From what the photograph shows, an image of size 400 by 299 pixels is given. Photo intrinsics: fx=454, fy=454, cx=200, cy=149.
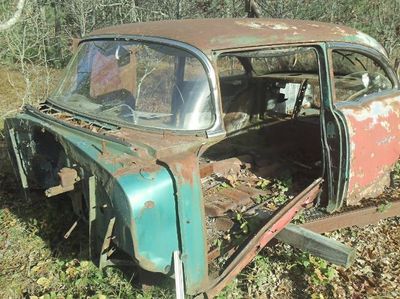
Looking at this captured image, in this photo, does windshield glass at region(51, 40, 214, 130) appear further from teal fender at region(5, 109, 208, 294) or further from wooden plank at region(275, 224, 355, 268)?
wooden plank at region(275, 224, 355, 268)

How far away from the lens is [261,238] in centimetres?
303

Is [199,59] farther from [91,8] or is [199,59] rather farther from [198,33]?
[91,8]

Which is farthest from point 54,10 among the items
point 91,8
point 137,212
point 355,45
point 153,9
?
point 137,212

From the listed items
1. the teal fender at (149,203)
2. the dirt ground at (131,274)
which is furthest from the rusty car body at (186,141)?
the dirt ground at (131,274)

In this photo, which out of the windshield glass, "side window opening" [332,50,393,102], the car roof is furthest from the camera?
"side window opening" [332,50,393,102]

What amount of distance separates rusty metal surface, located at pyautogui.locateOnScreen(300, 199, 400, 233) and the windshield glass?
1.33 meters

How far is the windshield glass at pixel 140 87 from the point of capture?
118 inches

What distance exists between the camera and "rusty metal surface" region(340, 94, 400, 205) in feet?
11.6

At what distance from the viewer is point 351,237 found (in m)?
4.07

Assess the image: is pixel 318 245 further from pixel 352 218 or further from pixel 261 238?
pixel 352 218

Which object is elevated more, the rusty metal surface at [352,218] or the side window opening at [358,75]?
the side window opening at [358,75]

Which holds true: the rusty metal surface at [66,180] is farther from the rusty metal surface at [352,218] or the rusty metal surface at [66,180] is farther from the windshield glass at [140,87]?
the rusty metal surface at [352,218]

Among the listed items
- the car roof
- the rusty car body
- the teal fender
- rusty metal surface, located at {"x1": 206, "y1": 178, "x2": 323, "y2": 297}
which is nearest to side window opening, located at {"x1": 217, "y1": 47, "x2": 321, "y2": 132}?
the rusty car body

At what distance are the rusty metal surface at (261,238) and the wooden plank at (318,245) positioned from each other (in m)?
0.08
